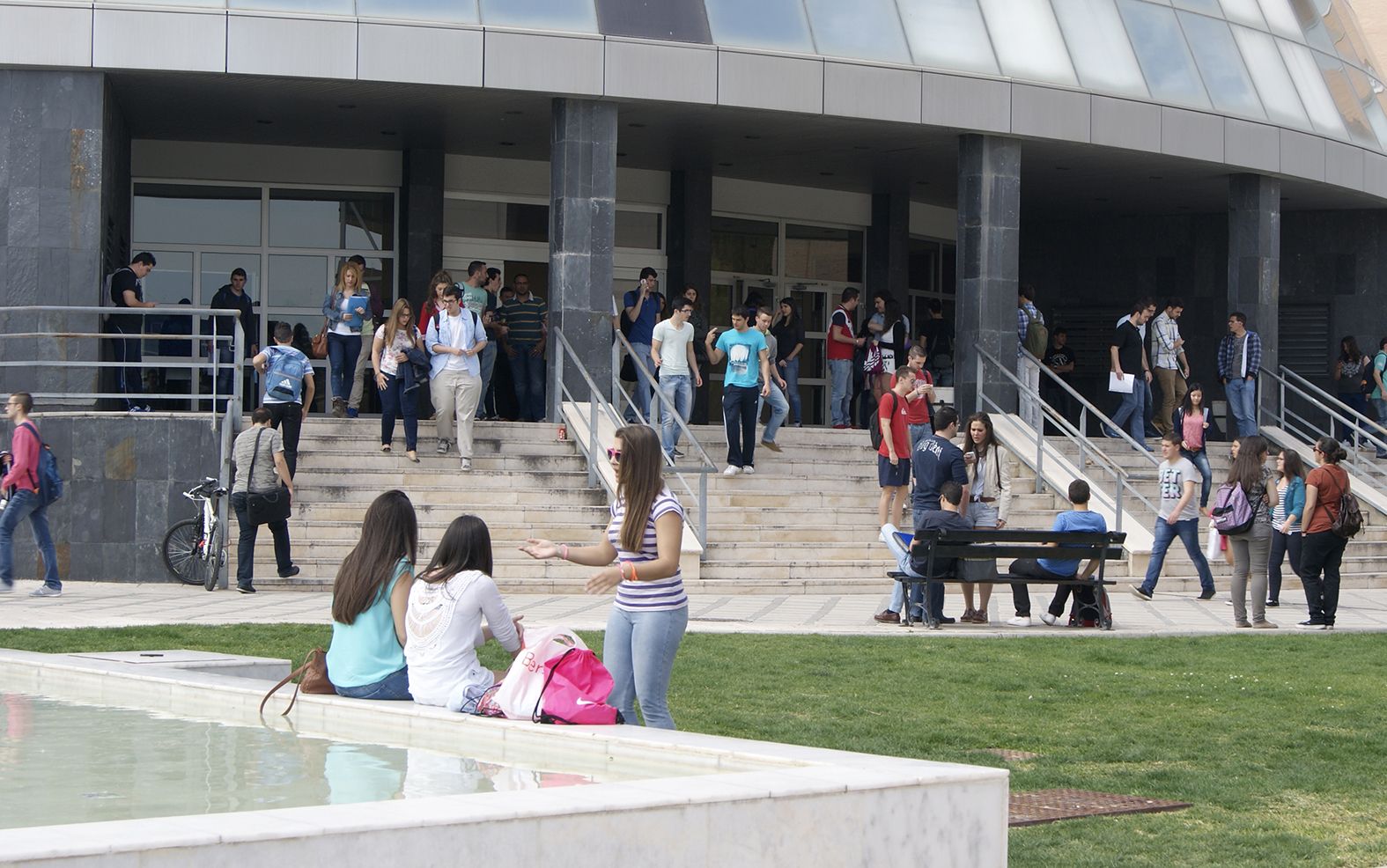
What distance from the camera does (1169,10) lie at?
24.8m

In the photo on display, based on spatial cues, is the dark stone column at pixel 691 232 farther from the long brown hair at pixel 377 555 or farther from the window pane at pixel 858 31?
the long brown hair at pixel 377 555

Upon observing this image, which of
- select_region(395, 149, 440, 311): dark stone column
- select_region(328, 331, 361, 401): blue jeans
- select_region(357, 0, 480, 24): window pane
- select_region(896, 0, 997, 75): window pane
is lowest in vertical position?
select_region(328, 331, 361, 401): blue jeans

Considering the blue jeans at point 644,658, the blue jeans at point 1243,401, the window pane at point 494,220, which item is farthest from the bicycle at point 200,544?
the blue jeans at point 1243,401

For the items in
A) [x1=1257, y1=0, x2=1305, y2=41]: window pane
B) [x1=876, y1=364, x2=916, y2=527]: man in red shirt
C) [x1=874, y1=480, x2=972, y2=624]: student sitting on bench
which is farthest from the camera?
[x1=1257, y1=0, x2=1305, y2=41]: window pane

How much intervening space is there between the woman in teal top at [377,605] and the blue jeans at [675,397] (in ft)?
38.2

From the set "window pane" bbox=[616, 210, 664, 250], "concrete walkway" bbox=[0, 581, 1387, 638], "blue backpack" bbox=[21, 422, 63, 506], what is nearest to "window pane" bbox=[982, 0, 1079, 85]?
"window pane" bbox=[616, 210, 664, 250]

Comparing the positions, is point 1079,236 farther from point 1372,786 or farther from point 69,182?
point 1372,786

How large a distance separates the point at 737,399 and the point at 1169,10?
31.8 feet

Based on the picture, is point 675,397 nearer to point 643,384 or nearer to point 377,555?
point 643,384

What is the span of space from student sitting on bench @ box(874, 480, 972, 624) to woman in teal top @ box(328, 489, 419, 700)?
272 inches

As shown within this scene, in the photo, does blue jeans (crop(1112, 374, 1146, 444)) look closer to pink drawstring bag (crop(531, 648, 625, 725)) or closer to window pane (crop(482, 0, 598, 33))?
window pane (crop(482, 0, 598, 33))

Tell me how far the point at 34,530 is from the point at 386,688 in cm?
923

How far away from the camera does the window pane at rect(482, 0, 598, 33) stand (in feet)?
66.6

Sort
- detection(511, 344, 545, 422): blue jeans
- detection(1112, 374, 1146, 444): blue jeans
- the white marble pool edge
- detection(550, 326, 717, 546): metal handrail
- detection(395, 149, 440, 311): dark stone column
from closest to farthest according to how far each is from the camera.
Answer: the white marble pool edge < detection(550, 326, 717, 546): metal handrail < detection(511, 344, 545, 422): blue jeans < detection(1112, 374, 1146, 444): blue jeans < detection(395, 149, 440, 311): dark stone column
